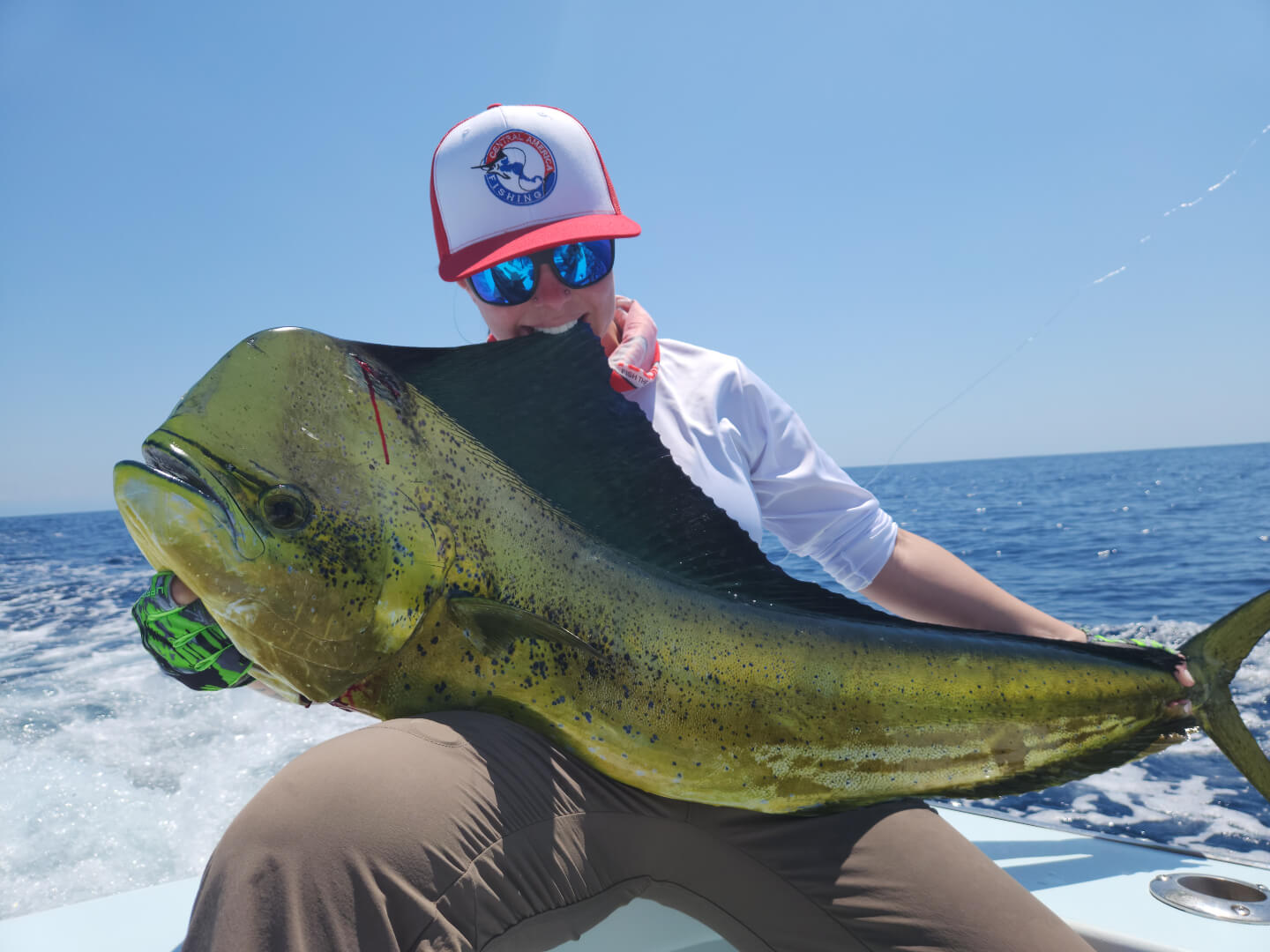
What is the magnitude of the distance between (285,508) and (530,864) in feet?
2.05

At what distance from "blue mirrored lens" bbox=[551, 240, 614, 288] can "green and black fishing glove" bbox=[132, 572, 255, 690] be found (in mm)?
961

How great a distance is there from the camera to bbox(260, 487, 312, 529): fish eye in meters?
1.16

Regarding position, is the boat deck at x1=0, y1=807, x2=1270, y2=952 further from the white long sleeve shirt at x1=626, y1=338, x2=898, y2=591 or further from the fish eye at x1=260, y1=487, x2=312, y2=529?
the fish eye at x1=260, y1=487, x2=312, y2=529

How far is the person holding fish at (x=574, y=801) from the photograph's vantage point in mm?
983

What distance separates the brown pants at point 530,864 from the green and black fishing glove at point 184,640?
9.4 inches

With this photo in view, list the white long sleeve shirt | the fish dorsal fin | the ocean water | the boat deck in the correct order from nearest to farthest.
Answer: the fish dorsal fin < the white long sleeve shirt < the boat deck < the ocean water

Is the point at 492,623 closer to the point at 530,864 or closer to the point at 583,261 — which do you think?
the point at 530,864

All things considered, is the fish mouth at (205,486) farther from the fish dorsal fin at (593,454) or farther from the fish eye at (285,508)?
the fish dorsal fin at (593,454)

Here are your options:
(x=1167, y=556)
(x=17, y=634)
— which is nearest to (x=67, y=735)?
(x=17, y=634)

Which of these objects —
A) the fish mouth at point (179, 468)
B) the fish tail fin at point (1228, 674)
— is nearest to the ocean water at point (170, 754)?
the fish tail fin at point (1228, 674)

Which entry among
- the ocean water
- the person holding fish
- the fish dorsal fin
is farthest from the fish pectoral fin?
the ocean water

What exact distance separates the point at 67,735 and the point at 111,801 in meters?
1.30

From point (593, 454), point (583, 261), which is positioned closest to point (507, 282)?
point (583, 261)

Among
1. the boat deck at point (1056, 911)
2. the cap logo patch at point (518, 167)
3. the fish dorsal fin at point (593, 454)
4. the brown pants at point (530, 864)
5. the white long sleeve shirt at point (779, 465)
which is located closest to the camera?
the brown pants at point (530, 864)
